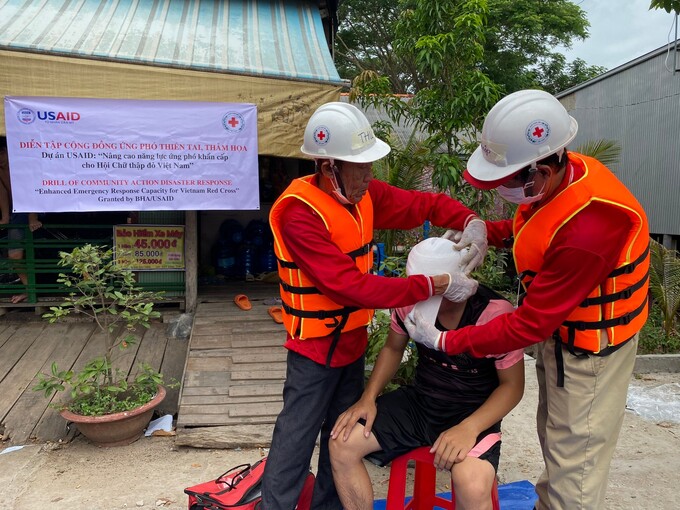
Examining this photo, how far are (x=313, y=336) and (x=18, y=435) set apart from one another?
2762mm

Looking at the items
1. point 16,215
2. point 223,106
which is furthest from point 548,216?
point 16,215

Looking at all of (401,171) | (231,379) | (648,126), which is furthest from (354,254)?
(648,126)

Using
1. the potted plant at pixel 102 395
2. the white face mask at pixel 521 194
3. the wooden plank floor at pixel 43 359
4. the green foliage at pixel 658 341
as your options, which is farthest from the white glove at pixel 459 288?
the green foliage at pixel 658 341

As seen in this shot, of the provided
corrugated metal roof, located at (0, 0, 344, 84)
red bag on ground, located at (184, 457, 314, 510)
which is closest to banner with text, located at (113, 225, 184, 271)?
corrugated metal roof, located at (0, 0, 344, 84)

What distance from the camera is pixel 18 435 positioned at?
3.81 meters

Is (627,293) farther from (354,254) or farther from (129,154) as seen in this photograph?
(129,154)

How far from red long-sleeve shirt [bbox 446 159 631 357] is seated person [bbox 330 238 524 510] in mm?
276

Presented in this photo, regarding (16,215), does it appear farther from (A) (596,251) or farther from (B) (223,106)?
(A) (596,251)

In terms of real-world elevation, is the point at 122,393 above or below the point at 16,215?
below

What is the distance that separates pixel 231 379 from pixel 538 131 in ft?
10.6

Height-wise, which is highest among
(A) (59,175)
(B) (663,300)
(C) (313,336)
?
(A) (59,175)

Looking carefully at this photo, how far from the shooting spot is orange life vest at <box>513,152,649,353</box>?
1868mm

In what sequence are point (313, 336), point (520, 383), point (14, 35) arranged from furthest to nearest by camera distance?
point (14, 35)
point (313, 336)
point (520, 383)

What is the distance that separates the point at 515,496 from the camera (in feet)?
9.60
